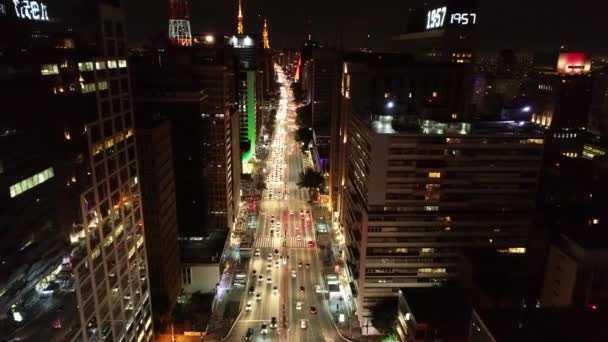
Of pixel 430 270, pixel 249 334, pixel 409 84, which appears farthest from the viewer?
pixel 409 84

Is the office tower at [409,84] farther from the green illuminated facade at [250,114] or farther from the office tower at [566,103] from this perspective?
the green illuminated facade at [250,114]

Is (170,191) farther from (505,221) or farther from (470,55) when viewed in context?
(470,55)

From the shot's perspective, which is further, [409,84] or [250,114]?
[250,114]

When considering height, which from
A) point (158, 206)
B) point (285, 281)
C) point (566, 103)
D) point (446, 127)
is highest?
point (446, 127)

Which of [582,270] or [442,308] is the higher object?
[582,270]

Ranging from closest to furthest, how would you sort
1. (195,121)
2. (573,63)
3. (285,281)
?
1. (195,121)
2. (285,281)
3. (573,63)

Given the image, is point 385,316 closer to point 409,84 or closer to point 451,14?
point 409,84

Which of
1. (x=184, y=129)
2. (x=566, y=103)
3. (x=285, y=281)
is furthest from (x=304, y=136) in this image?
(x=285, y=281)

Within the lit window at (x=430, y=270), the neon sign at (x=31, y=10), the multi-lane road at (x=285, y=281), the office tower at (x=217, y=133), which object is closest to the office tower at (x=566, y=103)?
the multi-lane road at (x=285, y=281)
